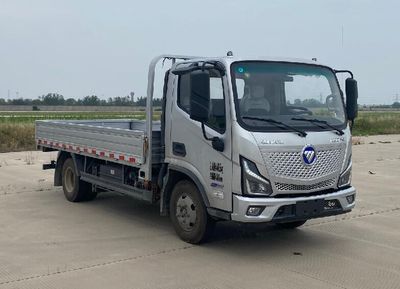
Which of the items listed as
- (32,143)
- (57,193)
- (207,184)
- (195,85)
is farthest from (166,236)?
(32,143)

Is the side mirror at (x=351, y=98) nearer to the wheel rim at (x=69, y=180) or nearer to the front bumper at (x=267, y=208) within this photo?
the front bumper at (x=267, y=208)

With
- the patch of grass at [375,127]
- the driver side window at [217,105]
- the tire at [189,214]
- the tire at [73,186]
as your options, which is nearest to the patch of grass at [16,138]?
the tire at [73,186]

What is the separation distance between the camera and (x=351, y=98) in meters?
6.79

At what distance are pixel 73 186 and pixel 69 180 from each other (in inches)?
8.9

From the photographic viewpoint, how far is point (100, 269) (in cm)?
559

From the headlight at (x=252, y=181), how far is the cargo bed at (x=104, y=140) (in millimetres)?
1602

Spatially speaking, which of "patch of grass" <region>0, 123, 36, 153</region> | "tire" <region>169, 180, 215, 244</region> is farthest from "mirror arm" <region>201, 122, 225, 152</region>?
"patch of grass" <region>0, 123, 36, 153</region>

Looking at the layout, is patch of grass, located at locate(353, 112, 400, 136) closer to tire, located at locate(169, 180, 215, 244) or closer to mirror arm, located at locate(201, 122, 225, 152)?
tire, located at locate(169, 180, 215, 244)

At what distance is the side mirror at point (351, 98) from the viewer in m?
6.77

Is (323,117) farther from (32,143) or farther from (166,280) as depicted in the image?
(32,143)

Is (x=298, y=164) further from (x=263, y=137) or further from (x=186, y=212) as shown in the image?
(x=186, y=212)

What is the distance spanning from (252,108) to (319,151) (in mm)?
914

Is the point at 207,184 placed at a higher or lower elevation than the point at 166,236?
higher

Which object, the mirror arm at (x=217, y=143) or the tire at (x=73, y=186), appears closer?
the mirror arm at (x=217, y=143)
